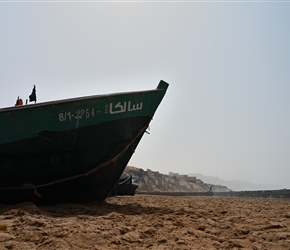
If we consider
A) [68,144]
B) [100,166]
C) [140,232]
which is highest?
[68,144]

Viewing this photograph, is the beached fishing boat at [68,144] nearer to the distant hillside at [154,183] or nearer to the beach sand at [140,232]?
the beach sand at [140,232]

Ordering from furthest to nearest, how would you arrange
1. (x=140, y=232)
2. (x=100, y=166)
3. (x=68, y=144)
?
1. (x=100, y=166)
2. (x=68, y=144)
3. (x=140, y=232)

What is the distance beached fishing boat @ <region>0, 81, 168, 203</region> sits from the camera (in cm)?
521

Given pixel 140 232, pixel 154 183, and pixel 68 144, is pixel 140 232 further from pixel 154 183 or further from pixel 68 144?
pixel 154 183

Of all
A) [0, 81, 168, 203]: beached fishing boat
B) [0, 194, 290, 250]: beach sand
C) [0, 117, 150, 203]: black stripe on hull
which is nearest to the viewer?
[0, 194, 290, 250]: beach sand

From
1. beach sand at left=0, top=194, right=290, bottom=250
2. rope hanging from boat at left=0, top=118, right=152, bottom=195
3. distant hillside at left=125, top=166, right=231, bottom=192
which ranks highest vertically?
rope hanging from boat at left=0, top=118, right=152, bottom=195

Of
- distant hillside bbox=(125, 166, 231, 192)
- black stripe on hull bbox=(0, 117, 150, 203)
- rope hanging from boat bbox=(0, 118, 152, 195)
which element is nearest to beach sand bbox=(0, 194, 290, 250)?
rope hanging from boat bbox=(0, 118, 152, 195)

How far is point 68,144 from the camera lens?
218 inches

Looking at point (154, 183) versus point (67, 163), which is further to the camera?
point (154, 183)

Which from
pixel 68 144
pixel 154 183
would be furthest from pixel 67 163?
pixel 154 183

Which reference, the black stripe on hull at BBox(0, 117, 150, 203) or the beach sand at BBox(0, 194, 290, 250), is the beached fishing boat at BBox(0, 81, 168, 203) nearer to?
the black stripe on hull at BBox(0, 117, 150, 203)

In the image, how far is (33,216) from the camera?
12.6ft

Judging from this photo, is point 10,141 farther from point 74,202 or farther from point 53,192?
point 74,202

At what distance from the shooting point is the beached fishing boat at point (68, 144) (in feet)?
17.1
